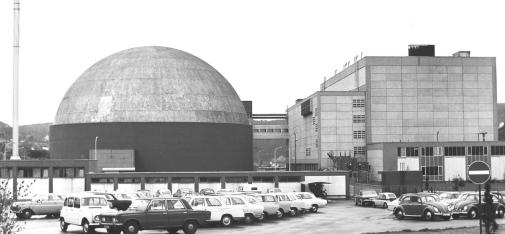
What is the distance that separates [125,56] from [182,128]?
Answer: 728 inches

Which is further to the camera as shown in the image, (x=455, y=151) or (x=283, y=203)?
(x=455, y=151)

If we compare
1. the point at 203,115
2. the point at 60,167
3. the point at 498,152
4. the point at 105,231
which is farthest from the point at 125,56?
the point at 105,231

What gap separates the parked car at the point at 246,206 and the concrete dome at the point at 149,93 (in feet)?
191

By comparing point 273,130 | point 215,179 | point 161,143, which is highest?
point 273,130

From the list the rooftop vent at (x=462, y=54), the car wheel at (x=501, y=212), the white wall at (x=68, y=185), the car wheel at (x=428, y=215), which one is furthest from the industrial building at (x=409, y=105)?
the car wheel at (x=428, y=215)

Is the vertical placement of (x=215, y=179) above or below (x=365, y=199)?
above

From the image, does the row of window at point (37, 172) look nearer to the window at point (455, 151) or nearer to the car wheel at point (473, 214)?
the car wheel at point (473, 214)

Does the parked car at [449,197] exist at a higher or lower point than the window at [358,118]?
lower


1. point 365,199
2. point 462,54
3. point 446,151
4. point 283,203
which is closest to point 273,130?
point 462,54

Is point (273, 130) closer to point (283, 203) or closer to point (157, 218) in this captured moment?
point (283, 203)

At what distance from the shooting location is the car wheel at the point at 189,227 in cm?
3616

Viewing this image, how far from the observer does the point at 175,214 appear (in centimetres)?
3594

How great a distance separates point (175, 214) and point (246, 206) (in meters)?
7.91

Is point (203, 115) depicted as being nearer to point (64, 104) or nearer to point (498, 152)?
point (64, 104)
